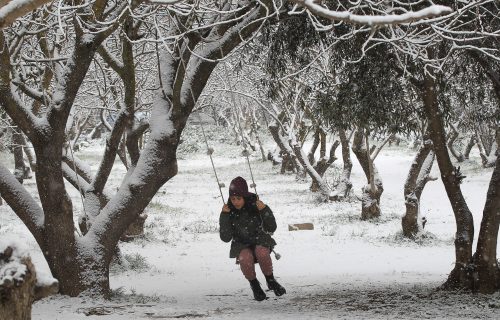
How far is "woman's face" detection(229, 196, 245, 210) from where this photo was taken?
282 inches

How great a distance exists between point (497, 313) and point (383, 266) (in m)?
5.32

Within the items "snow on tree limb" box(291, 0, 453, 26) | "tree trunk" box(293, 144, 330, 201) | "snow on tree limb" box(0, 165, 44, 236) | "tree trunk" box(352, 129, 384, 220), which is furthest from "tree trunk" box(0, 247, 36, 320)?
"tree trunk" box(293, 144, 330, 201)

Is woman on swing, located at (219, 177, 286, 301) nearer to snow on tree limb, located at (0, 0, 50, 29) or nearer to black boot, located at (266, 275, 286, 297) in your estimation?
black boot, located at (266, 275, 286, 297)

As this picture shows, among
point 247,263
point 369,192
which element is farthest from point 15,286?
point 369,192

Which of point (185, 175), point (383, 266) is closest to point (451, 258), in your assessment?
point (383, 266)

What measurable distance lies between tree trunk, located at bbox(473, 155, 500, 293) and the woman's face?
2977 mm

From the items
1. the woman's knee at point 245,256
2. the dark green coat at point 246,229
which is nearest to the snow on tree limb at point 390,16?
the dark green coat at point 246,229

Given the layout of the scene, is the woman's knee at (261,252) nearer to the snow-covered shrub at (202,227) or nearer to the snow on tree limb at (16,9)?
the snow on tree limb at (16,9)

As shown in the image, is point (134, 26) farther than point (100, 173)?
No

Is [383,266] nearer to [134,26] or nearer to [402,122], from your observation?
[402,122]

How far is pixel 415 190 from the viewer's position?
1354 cm

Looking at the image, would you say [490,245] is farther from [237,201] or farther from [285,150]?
[285,150]

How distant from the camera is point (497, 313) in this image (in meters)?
6.16

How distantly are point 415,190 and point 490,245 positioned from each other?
6.60 meters
